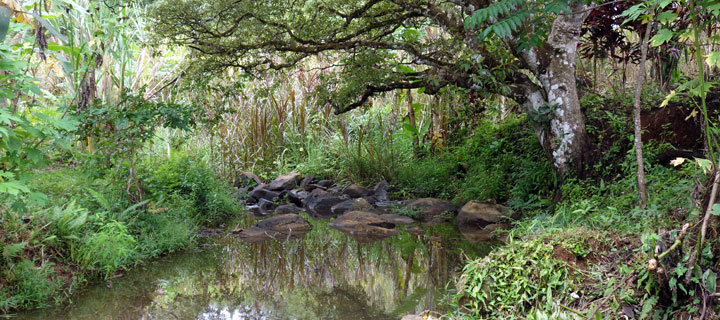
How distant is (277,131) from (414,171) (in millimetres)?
3667

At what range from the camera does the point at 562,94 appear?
6.38 meters

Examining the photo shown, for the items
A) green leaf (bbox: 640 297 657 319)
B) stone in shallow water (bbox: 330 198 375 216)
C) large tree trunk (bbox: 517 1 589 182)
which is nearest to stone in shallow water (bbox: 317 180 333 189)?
stone in shallow water (bbox: 330 198 375 216)

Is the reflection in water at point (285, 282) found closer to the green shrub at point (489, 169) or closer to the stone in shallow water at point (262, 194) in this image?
the green shrub at point (489, 169)

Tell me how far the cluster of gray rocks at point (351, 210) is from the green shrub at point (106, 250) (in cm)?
201

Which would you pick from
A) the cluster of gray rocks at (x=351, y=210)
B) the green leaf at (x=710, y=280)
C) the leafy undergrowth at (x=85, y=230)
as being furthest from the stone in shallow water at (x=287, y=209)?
the green leaf at (x=710, y=280)

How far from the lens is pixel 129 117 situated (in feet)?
18.7

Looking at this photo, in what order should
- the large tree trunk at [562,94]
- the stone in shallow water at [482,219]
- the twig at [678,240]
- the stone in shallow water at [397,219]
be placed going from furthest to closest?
the stone in shallow water at [397,219], the stone in shallow water at [482,219], the large tree trunk at [562,94], the twig at [678,240]

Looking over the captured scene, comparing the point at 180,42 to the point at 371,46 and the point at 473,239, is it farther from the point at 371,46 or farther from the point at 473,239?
the point at 473,239

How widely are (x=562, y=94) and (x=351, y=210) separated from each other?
3.91 m

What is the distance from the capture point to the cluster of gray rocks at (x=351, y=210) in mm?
7469

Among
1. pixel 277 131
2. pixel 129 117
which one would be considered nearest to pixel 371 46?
pixel 129 117

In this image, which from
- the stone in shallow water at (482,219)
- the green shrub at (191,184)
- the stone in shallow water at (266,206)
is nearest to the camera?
the stone in shallow water at (482,219)

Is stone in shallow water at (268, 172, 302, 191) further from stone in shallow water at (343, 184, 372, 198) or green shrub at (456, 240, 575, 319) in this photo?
green shrub at (456, 240, 575, 319)

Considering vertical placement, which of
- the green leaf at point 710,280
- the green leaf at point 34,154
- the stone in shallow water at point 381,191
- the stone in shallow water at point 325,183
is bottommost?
the green leaf at point 710,280
